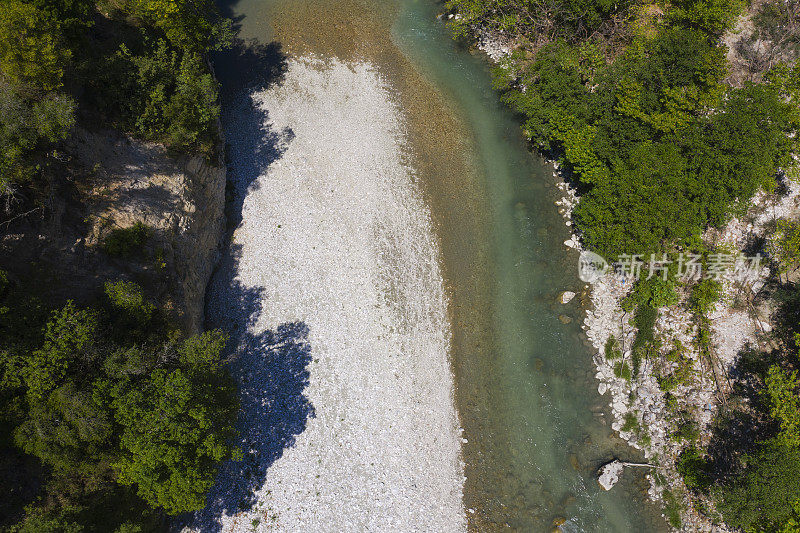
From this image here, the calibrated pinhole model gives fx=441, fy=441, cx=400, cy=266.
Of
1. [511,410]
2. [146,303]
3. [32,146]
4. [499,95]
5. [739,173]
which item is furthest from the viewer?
[499,95]

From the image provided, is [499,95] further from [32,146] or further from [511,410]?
[32,146]

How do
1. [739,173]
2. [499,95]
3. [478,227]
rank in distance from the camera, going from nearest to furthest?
[739,173]
[478,227]
[499,95]

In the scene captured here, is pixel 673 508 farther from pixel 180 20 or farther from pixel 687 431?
pixel 180 20

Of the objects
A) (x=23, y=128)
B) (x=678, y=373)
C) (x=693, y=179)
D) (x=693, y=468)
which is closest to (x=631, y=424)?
(x=693, y=468)

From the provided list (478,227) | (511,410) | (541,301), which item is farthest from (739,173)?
(511,410)

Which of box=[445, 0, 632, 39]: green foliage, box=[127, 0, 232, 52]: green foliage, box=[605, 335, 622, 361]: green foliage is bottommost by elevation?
box=[605, 335, 622, 361]: green foliage

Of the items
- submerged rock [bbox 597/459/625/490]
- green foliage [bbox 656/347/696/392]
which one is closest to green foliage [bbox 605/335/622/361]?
green foliage [bbox 656/347/696/392]

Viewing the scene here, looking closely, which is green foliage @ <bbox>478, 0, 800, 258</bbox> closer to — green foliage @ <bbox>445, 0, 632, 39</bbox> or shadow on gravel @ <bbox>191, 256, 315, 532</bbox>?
green foliage @ <bbox>445, 0, 632, 39</bbox>
